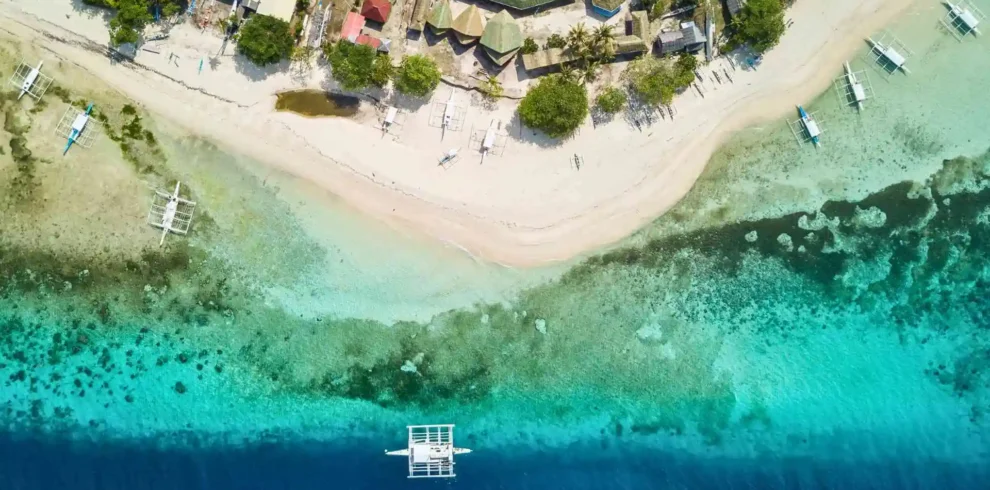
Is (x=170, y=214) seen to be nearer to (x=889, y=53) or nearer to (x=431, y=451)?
(x=431, y=451)

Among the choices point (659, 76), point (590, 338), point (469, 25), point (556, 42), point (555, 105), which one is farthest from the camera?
point (590, 338)

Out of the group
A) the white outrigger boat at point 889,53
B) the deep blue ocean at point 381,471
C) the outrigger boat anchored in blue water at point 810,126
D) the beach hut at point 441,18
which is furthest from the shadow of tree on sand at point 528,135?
the deep blue ocean at point 381,471

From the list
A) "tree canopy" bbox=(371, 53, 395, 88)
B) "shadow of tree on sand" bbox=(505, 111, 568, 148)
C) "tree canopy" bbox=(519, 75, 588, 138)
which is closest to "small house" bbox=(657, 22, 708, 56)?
"tree canopy" bbox=(519, 75, 588, 138)

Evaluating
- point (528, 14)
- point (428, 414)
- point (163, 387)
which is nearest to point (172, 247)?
point (163, 387)

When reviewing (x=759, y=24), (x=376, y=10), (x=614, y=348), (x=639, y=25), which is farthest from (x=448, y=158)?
(x=759, y=24)

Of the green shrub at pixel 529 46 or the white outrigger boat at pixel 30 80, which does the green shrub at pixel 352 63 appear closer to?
the green shrub at pixel 529 46

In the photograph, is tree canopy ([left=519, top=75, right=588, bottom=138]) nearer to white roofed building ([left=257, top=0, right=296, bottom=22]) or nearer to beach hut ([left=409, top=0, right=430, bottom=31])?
Result: beach hut ([left=409, top=0, right=430, bottom=31])
